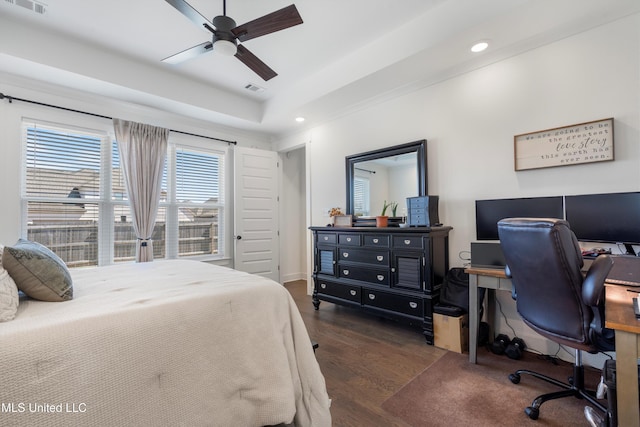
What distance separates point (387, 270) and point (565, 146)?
6.10 feet

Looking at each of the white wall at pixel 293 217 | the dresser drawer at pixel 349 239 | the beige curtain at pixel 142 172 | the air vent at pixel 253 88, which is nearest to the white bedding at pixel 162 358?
the dresser drawer at pixel 349 239

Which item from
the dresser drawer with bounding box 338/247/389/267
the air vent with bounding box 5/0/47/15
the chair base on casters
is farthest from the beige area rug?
the air vent with bounding box 5/0/47/15

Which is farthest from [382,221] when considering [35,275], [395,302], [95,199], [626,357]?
[95,199]

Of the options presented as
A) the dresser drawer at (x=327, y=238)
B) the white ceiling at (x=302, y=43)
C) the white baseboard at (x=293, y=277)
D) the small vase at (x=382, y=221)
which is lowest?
the white baseboard at (x=293, y=277)

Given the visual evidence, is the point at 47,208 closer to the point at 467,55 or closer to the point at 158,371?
the point at 158,371

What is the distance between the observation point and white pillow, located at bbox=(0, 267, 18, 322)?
1.08 meters

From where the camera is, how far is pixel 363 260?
323 centimetres

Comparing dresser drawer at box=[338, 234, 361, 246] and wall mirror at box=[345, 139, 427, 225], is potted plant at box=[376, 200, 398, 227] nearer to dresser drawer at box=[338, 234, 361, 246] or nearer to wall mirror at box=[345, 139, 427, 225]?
wall mirror at box=[345, 139, 427, 225]

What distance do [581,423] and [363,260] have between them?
2.02 m

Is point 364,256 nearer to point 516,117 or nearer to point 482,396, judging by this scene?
point 482,396

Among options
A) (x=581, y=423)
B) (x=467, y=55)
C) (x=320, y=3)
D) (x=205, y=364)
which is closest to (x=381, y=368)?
(x=581, y=423)

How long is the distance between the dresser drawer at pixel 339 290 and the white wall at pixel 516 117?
3.60 ft

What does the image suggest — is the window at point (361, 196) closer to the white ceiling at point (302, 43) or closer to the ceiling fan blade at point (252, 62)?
the white ceiling at point (302, 43)

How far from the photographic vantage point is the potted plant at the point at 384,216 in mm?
3346
